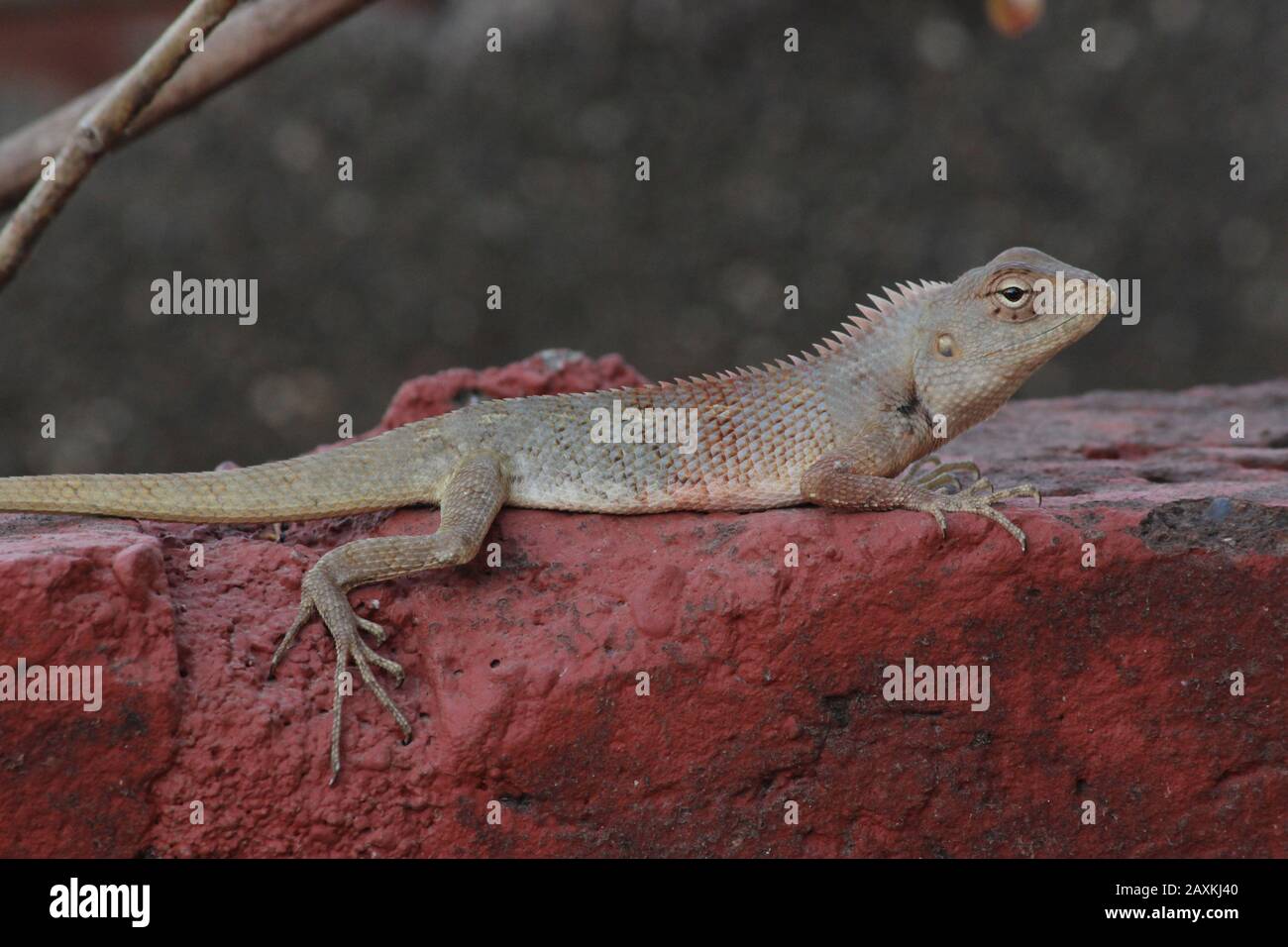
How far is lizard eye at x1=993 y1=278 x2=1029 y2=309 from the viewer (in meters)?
6.06

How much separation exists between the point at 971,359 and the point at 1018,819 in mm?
1848

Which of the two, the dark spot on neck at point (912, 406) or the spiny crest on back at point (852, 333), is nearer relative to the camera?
the dark spot on neck at point (912, 406)

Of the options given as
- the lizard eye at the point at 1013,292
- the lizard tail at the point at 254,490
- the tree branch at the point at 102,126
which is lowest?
the lizard tail at the point at 254,490

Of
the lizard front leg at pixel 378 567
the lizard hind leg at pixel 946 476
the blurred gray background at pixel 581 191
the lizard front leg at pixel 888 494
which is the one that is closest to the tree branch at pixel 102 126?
the lizard front leg at pixel 378 567

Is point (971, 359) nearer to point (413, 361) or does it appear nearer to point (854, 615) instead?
point (854, 615)

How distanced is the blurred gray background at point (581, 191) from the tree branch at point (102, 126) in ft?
17.3

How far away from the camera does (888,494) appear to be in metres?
5.74

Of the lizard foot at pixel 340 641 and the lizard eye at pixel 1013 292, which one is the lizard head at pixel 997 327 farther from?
the lizard foot at pixel 340 641

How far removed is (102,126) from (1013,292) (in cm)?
421

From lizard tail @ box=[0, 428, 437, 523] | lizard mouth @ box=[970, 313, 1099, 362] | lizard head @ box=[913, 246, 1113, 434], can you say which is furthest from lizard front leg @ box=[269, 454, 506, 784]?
lizard mouth @ box=[970, 313, 1099, 362]

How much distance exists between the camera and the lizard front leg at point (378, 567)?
217 inches

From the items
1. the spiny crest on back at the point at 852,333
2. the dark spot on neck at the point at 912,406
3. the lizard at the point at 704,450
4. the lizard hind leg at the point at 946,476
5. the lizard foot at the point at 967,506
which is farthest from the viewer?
the lizard hind leg at the point at 946,476

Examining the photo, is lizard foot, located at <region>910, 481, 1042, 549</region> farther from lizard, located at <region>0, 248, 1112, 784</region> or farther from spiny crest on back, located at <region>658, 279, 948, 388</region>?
spiny crest on back, located at <region>658, 279, 948, 388</region>

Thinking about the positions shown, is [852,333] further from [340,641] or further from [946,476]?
[340,641]
